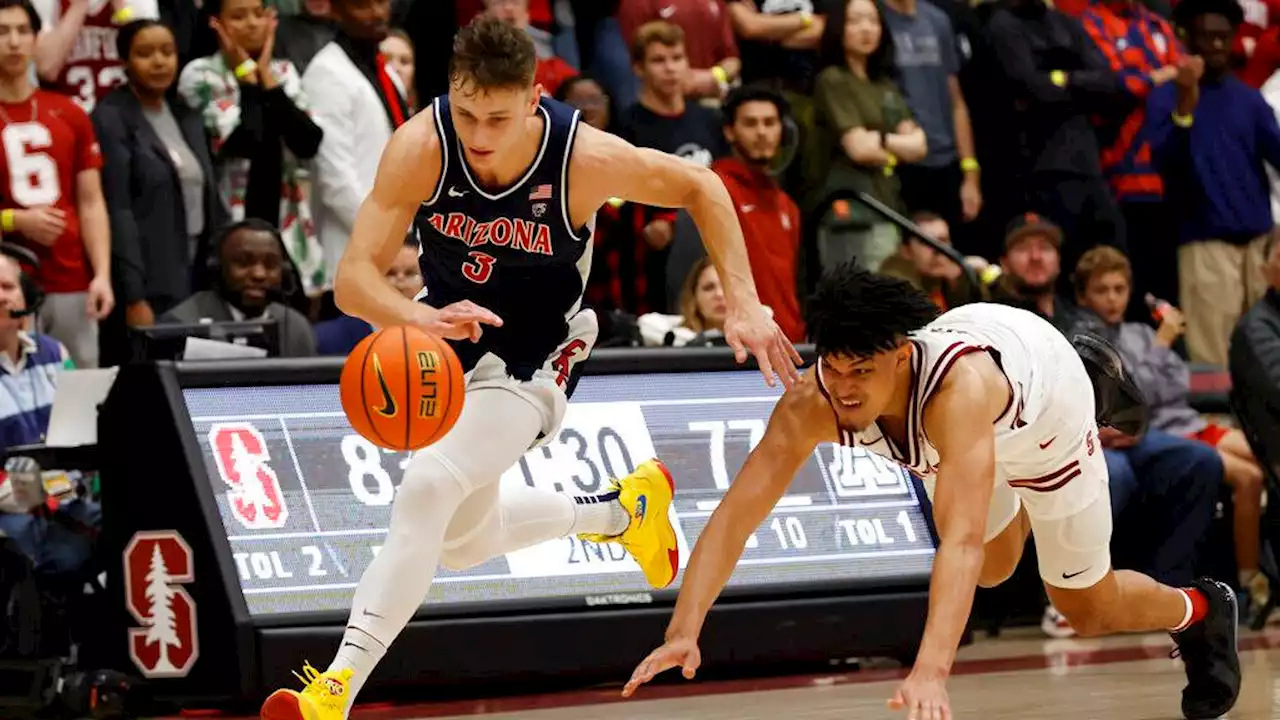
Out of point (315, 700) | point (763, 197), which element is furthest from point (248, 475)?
point (763, 197)

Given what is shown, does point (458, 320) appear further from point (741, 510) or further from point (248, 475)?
point (248, 475)

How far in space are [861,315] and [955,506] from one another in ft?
1.80

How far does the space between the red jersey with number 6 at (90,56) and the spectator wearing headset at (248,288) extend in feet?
4.46

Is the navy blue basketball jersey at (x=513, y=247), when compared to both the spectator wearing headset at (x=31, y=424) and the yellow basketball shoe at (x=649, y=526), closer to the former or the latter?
the yellow basketball shoe at (x=649, y=526)

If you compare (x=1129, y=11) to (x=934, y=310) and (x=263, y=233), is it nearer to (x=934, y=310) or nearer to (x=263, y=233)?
(x=263, y=233)

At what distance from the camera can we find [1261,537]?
1016cm

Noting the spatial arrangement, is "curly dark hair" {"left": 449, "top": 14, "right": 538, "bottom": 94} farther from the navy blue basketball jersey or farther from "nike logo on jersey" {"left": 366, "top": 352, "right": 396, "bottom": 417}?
"nike logo on jersey" {"left": 366, "top": 352, "right": 396, "bottom": 417}

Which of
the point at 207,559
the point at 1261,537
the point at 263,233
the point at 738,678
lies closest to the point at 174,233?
the point at 263,233

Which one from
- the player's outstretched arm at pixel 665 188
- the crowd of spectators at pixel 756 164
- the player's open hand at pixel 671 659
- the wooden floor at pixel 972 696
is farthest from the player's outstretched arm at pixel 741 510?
the crowd of spectators at pixel 756 164

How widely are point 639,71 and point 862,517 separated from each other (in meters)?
2.98

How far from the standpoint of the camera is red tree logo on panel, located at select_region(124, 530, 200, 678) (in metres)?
7.07

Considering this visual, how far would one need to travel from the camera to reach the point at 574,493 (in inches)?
260

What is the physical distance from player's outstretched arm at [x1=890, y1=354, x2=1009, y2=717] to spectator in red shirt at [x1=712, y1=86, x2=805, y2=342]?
13.8ft

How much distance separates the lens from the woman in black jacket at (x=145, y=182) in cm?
890
